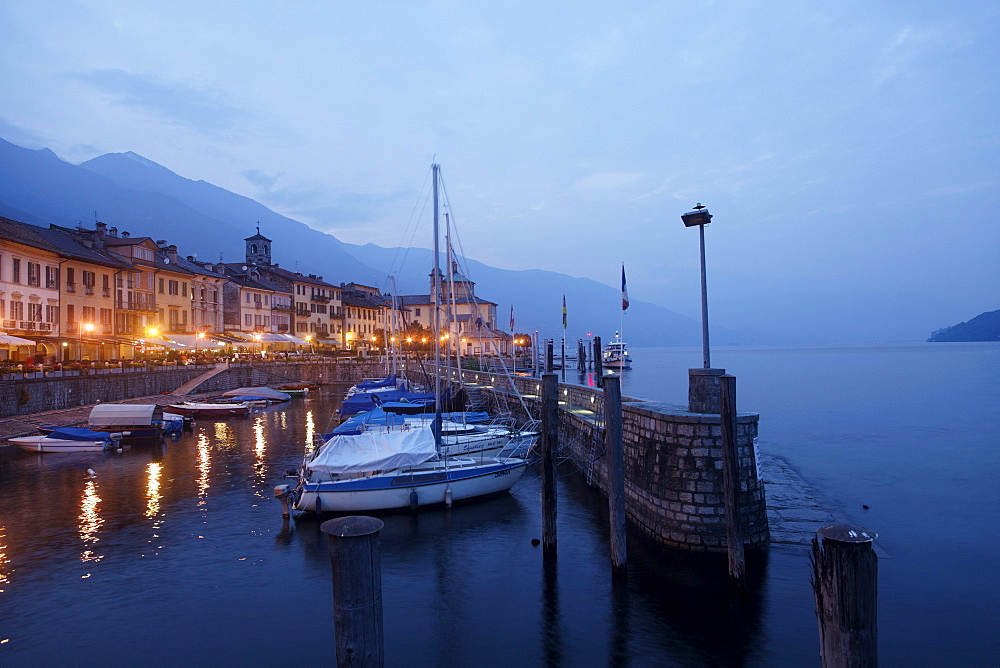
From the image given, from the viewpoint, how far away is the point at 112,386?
44.8 metres

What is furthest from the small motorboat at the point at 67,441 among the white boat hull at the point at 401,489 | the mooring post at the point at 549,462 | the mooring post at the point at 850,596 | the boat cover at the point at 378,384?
the mooring post at the point at 850,596

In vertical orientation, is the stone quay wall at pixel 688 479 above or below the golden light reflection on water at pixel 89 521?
above

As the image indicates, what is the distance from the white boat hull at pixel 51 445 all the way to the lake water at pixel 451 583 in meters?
5.02

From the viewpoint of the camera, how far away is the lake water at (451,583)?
11.3m

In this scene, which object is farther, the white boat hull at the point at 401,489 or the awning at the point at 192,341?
the awning at the point at 192,341

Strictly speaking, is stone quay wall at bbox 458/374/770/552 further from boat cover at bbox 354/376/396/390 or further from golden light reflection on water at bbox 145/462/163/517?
boat cover at bbox 354/376/396/390

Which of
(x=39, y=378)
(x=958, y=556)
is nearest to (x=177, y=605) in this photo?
(x=958, y=556)

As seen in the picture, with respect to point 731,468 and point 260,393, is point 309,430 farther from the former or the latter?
point 731,468

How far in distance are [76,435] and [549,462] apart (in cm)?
3024

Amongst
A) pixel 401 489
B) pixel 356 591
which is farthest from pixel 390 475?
pixel 356 591

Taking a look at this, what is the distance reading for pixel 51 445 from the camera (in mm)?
31484

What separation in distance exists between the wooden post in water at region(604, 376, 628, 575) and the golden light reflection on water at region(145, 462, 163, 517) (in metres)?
15.9

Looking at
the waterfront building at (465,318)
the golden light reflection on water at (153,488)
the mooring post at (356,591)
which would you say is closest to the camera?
the mooring post at (356,591)

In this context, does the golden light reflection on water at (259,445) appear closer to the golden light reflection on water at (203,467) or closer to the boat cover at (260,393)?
the golden light reflection on water at (203,467)
